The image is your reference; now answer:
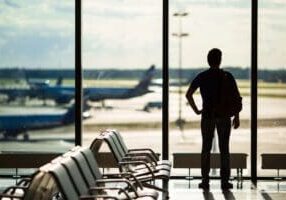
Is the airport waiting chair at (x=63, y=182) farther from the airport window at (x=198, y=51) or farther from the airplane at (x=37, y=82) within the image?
the airplane at (x=37, y=82)

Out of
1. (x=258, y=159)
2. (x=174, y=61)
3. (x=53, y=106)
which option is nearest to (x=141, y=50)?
(x=174, y=61)

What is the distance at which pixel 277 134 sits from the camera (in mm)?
8633

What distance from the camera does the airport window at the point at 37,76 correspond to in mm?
8703

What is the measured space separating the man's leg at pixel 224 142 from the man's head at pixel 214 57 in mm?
613

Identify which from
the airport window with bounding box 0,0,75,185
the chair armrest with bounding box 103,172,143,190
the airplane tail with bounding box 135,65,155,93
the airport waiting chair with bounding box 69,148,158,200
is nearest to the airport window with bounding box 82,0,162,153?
the airplane tail with bounding box 135,65,155,93

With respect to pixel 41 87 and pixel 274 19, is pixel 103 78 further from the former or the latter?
pixel 274 19

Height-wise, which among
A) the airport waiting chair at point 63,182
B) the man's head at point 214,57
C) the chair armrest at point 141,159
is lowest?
the chair armrest at point 141,159

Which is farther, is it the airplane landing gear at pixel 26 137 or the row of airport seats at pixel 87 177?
the airplane landing gear at pixel 26 137

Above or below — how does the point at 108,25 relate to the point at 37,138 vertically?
above

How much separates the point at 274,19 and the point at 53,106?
119 inches

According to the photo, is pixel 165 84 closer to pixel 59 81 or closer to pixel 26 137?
pixel 59 81

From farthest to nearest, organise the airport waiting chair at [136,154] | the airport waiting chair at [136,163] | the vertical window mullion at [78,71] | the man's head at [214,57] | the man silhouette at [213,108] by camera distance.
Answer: the vertical window mullion at [78,71] → the man silhouette at [213,108] → the man's head at [214,57] → the airport waiting chair at [136,154] → the airport waiting chair at [136,163]

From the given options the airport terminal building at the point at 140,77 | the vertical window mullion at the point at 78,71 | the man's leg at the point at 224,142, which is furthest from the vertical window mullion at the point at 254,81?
the vertical window mullion at the point at 78,71

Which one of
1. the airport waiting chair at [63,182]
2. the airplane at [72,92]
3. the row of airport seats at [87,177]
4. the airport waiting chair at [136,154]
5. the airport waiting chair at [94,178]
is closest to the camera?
the airport waiting chair at [63,182]
